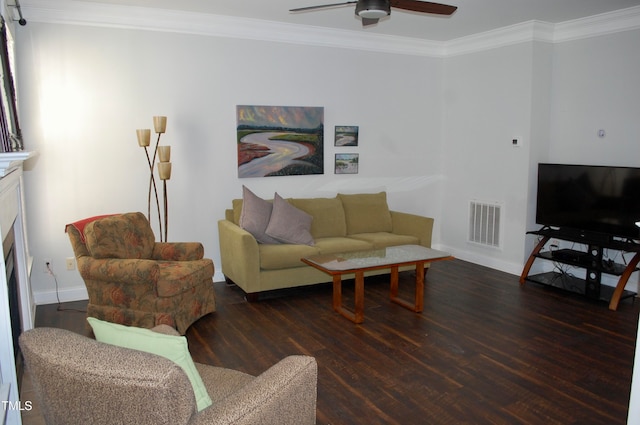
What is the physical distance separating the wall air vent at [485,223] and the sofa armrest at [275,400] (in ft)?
14.6

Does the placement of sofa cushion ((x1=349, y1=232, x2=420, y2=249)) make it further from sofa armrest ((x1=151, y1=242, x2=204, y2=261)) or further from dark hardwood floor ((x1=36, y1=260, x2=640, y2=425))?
sofa armrest ((x1=151, y1=242, x2=204, y2=261))

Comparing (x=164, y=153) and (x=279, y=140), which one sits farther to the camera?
(x=279, y=140)

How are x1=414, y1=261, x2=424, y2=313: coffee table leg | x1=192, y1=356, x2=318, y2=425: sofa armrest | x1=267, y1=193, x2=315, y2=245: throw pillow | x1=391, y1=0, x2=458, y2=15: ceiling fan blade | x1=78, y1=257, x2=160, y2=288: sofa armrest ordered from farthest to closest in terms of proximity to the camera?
x1=267, y1=193, x2=315, y2=245: throw pillow < x1=414, y1=261, x2=424, y2=313: coffee table leg < x1=78, y1=257, x2=160, y2=288: sofa armrest < x1=391, y1=0, x2=458, y2=15: ceiling fan blade < x1=192, y1=356, x2=318, y2=425: sofa armrest

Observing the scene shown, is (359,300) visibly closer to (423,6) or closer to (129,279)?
(129,279)

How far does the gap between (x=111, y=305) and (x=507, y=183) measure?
4.35 metres

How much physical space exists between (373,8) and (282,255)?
234 centimetres

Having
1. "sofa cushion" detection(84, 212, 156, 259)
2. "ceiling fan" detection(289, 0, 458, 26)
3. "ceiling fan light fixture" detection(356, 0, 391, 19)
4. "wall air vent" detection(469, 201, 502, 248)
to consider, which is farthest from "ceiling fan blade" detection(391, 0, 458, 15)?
"wall air vent" detection(469, 201, 502, 248)

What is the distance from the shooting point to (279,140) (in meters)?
5.39

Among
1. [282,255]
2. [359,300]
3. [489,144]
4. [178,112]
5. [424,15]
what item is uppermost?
[424,15]

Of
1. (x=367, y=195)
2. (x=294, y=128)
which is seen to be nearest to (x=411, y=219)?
(x=367, y=195)

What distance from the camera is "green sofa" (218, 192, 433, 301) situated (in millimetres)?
4492

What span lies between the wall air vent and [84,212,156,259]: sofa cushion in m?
3.85

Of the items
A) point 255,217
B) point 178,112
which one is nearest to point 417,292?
point 255,217

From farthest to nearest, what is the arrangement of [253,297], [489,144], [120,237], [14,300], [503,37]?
[489,144] < [503,37] < [253,297] < [120,237] < [14,300]
